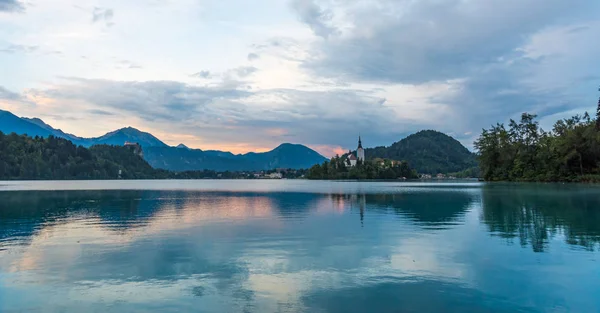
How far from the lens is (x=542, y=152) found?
129875mm

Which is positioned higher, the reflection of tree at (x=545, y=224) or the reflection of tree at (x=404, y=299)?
the reflection of tree at (x=545, y=224)

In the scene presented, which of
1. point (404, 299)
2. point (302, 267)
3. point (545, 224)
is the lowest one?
point (404, 299)

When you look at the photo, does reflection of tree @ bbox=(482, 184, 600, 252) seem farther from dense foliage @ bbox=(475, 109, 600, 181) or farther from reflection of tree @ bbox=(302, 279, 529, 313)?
dense foliage @ bbox=(475, 109, 600, 181)

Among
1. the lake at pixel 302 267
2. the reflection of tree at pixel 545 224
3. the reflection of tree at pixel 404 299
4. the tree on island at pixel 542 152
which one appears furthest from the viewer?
the tree on island at pixel 542 152

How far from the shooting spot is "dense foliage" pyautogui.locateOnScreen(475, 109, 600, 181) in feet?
365

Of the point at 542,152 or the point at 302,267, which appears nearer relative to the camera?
the point at 302,267

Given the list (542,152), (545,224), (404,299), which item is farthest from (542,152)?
(404,299)

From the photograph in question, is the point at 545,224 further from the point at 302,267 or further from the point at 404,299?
the point at 404,299

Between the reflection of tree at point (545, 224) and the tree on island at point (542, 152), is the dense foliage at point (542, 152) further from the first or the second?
the reflection of tree at point (545, 224)

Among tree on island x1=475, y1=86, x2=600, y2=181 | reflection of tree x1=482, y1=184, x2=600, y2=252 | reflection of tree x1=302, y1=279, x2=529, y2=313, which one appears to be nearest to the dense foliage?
tree on island x1=475, y1=86, x2=600, y2=181

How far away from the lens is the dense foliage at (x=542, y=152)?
365ft

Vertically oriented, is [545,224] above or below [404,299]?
above

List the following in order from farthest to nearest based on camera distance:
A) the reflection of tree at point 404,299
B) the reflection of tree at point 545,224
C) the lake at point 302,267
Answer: the reflection of tree at point 545,224 < the lake at point 302,267 < the reflection of tree at point 404,299

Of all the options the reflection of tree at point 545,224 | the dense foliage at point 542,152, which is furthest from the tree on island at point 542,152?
the reflection of tree at point 545,224
